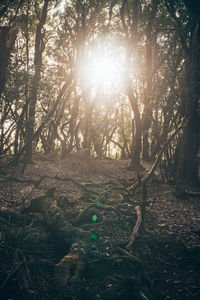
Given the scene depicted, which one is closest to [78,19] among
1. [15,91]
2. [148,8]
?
[148,8]

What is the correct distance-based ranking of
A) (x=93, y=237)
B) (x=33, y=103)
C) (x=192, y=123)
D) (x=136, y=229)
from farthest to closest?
(x=33, y=103), (x=192, y=123), (x=136, y=229), (x=93, y=237)

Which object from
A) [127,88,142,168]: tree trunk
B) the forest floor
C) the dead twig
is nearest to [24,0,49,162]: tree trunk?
[127,88,142,168]: tree trunk

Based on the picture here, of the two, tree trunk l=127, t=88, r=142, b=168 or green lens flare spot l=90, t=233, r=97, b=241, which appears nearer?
green lens flare spot l=90, t=233, r=97, b=241

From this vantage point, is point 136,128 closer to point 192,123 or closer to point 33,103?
point 192,123

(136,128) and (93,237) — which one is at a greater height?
(136,128)

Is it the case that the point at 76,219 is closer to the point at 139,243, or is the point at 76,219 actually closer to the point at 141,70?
the point at 139,243

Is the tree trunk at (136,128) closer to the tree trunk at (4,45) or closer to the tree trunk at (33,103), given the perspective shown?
the tree trunk at (33,103)

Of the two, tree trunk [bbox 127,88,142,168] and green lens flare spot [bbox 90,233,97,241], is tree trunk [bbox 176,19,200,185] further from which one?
green lens flare spot [bbox 90,233,97,241]

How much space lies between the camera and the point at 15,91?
1202cm

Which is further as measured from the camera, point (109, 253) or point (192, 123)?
point (192, 123)

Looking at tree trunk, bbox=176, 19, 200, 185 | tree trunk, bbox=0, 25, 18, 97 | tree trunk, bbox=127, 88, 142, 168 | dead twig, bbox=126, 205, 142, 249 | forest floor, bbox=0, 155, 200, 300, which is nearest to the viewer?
forest floor, bbox=0, 155, 200, 300

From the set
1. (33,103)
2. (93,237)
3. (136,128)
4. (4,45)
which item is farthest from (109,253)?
(33,103)

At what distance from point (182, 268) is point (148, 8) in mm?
A: 16917

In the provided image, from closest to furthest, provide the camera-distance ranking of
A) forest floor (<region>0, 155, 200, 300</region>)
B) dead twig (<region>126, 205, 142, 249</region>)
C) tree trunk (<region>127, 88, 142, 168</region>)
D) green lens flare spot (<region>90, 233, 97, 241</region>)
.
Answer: forest floor (<region>0, 155, 200, 300</region>) → dead twig (<region>126, 205, 142, 249</region>) → green lens flare spot (<region>90, 233, 97, 241</region>) → tree trunk (<region>127, 88, 142, 168</region>)
